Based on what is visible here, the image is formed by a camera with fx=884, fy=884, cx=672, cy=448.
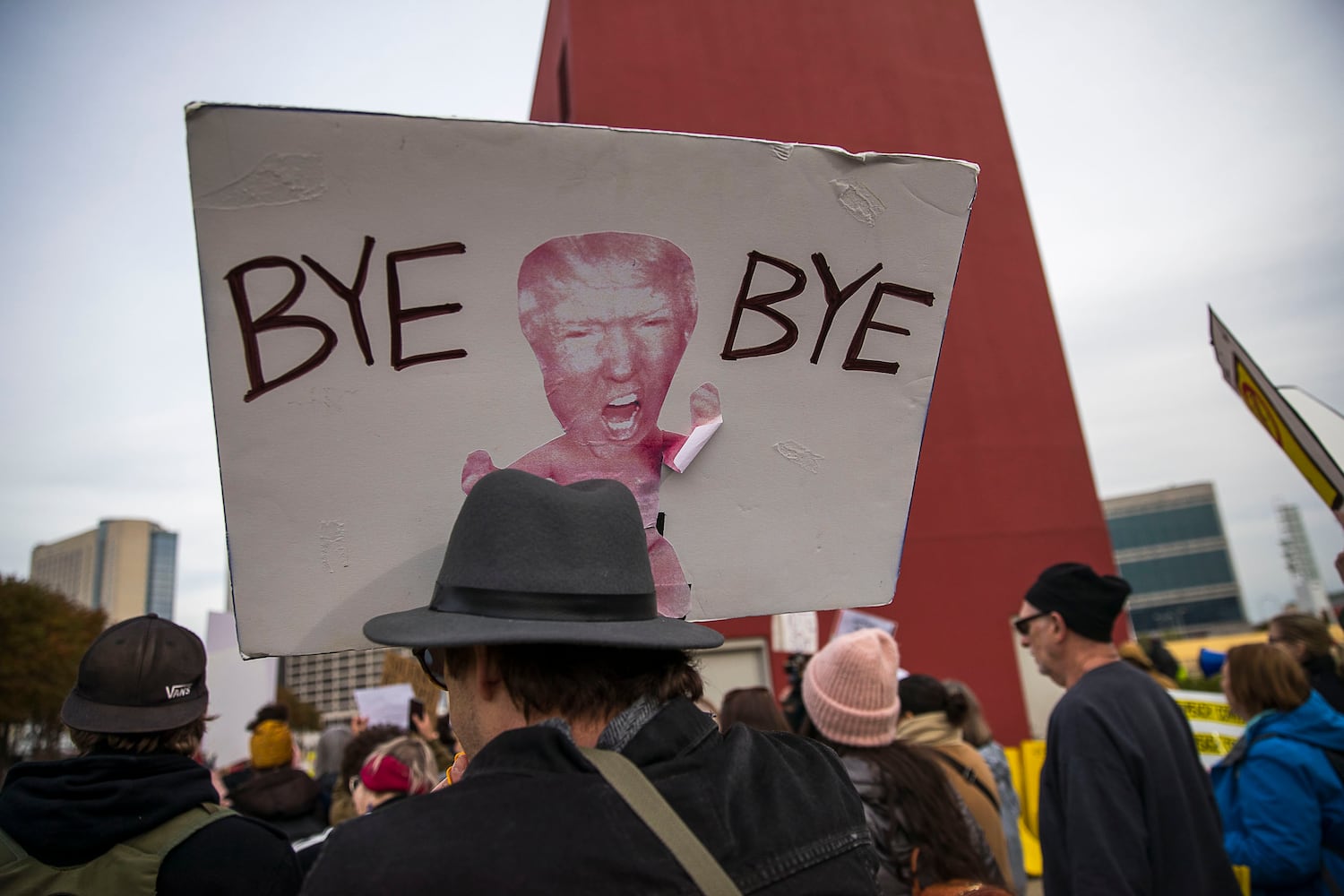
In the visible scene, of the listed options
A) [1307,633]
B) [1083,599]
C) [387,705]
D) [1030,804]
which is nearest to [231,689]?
[387,705]

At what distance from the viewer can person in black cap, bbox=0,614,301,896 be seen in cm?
174

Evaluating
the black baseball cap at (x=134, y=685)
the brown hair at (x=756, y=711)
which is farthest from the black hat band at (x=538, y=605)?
the brown hair at (x=756, y=711)

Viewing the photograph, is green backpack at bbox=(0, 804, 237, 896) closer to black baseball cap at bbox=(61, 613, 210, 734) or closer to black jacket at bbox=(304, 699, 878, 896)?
black baseball cap at bbox=(61, 613, 210, 734)

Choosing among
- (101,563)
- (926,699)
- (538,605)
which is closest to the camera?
(538,605)

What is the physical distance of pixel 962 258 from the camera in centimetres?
1195

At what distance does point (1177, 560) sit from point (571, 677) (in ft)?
303

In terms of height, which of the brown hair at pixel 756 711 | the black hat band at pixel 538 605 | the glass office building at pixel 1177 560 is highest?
the black hat band at pixel 538 605

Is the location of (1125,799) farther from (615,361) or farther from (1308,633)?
(1308,633)

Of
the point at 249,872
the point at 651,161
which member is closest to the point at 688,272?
the point at 651,161

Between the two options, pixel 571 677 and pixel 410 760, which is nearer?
pixel 571 677

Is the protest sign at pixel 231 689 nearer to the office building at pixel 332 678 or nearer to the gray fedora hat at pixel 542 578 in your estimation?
the gray fedora hat at pixel 542 578

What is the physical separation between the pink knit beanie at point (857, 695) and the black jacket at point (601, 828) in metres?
1.73

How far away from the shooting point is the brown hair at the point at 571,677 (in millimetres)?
1150

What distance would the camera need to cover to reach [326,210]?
1.28 m
